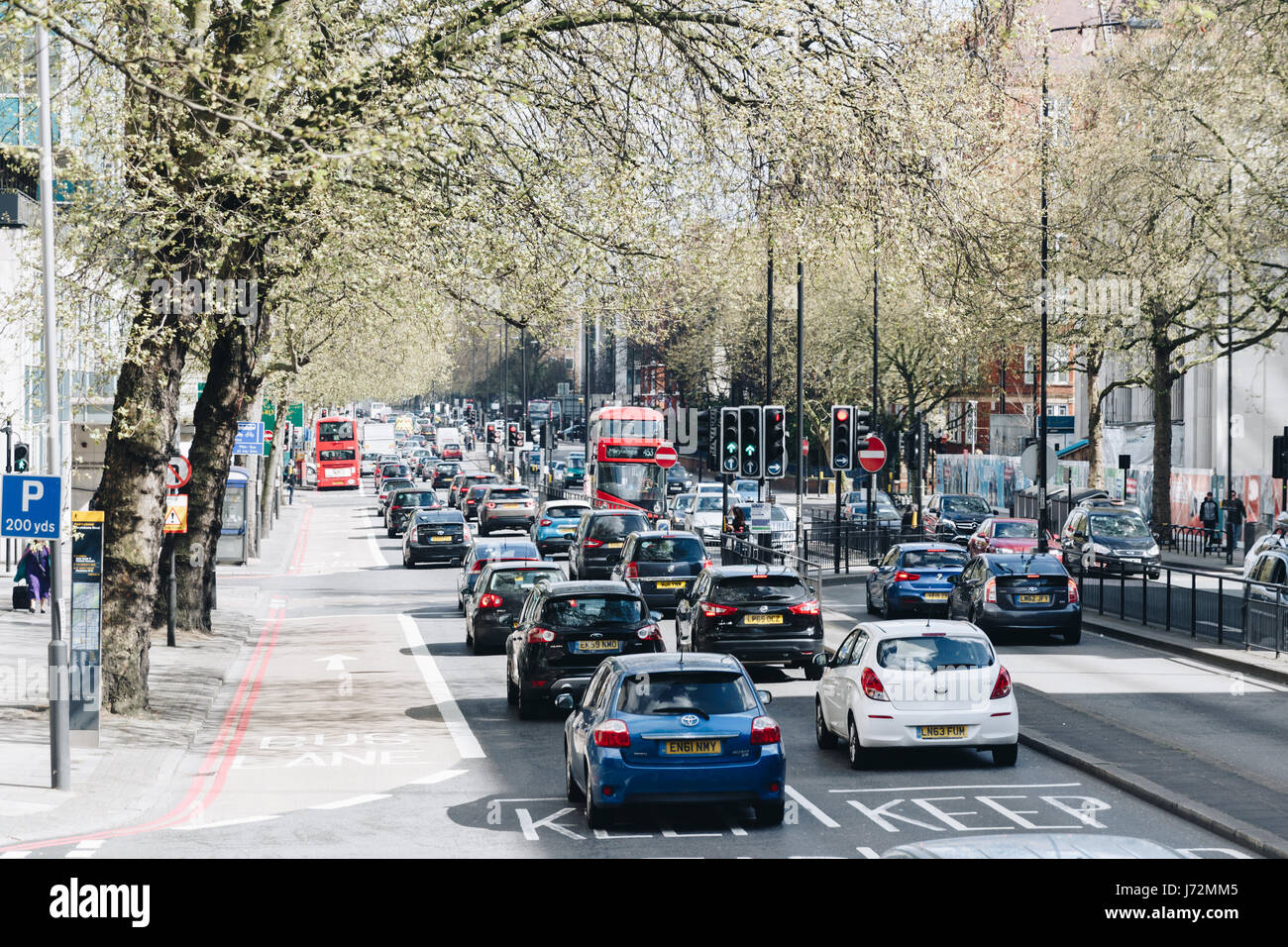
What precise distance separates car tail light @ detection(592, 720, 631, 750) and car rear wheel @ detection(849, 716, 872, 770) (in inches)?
139

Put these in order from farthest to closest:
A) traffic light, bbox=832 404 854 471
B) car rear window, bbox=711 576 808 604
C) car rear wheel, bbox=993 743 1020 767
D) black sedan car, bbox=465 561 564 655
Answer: traffic light, bbox=832 404 854 471, black sedan car, bbox=465 561 564 655, car rear window, bbox=711 576 808 604, car rear wheel, bbox=993 743 1020 767

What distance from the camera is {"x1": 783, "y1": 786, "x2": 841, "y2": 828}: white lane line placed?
13.4 meters

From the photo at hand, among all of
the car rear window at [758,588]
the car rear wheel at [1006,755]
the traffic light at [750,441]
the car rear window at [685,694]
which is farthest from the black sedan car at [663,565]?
the car rear window at [685,694]

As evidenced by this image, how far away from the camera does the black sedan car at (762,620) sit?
22797mm

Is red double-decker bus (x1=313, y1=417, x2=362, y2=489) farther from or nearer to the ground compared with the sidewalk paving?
farther from the ground

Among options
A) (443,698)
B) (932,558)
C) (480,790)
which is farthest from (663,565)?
(480,790)

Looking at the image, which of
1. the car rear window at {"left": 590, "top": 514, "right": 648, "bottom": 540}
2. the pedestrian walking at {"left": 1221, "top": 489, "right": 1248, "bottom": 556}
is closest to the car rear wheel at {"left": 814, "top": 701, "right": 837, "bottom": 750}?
the car rear window at {"left": 590, "top": 514, "right": 648, "bottom": 540}

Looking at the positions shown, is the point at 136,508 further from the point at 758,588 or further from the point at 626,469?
the point at 626,469

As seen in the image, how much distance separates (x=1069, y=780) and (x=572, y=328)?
1387cm

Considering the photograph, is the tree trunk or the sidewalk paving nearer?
the sidewalk paving

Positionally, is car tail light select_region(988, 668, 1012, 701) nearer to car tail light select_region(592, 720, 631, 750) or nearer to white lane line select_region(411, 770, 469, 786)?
car tail light select_region(592, 720, 631, 750)

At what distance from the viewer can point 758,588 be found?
23188 millimetres

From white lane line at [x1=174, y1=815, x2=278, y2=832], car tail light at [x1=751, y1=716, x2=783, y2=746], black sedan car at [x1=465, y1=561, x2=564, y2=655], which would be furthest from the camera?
black sedan car at [x1=465, y1=561, x2=564, y2=655]
